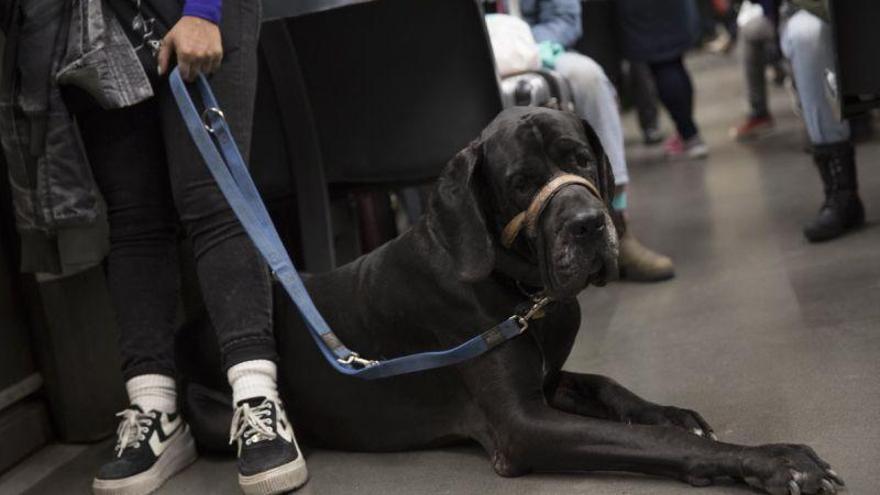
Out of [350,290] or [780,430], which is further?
[350,290]

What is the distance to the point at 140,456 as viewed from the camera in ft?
9.59

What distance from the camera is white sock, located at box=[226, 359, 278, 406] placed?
9.23 feet

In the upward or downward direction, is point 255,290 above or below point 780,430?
above

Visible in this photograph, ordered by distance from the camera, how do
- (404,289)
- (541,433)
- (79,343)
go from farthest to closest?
1. (79,343)
2. (404,289)
3. (541,433)

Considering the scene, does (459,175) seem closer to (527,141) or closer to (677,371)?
(527,141)

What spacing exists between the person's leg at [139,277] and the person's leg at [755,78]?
4794 millimetres

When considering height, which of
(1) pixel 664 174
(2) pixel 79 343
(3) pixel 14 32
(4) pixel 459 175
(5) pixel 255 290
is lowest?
(1) pixel 664 174

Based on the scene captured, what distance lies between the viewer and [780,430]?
2.67 meters

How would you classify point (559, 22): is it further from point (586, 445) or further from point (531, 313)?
point (586, 445)

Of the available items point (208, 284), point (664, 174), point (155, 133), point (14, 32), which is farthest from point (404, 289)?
point (664, 174)

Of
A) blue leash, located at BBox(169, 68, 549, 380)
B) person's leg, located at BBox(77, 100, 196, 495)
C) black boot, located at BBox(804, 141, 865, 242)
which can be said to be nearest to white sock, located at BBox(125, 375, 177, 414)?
person's leg, located at BBox(77, 100, 196, 495)

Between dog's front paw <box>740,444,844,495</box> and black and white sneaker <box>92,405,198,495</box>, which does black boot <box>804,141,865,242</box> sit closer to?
dog's front paw <box>740,444,844,495</box>

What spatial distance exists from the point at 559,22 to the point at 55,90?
2388 mm

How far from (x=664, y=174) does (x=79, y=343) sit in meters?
3.81
